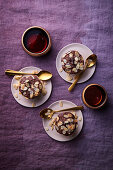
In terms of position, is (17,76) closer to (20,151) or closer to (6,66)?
(6,66)

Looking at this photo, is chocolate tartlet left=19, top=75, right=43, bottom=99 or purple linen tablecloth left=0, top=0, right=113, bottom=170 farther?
purple linen tablecloth left=0, top=0, right=113, bottom=170

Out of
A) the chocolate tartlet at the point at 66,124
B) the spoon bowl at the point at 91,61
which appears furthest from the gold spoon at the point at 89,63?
the chocolate tartlet at the point at 66,124

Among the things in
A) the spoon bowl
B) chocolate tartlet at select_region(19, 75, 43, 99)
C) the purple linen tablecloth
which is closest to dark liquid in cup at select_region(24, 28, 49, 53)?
the purple linen tablecloth

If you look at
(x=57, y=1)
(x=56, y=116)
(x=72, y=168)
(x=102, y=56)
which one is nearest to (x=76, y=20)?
(x=57, y=1)

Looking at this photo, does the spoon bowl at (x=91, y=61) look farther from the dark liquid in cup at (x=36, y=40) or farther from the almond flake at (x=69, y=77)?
the dark liquid in cup at (x=36, y=40)

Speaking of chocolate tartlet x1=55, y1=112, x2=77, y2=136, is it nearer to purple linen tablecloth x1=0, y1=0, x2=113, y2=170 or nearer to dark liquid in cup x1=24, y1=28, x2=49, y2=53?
purple linen tablecloth x1=0, y1=0, x2=113, y2=170

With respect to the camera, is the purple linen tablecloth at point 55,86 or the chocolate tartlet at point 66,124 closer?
the chocolate tartlet at point 66,124
